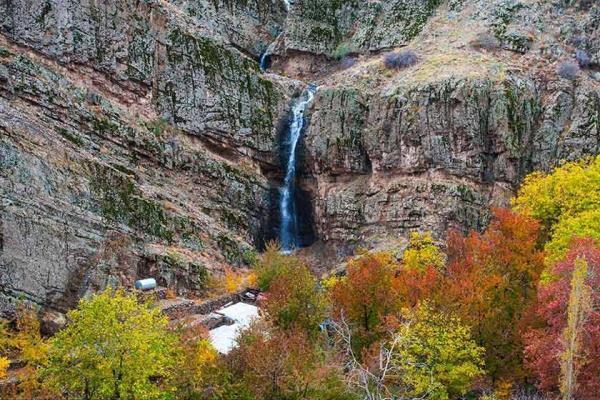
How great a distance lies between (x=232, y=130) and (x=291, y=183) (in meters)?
7.53

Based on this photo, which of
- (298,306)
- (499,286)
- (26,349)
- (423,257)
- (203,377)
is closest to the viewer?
(203,377)

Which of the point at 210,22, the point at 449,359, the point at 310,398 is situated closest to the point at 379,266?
the point at 449,359

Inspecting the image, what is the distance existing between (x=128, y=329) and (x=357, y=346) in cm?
1302

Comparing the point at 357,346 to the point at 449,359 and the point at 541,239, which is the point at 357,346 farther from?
the point at 541,239

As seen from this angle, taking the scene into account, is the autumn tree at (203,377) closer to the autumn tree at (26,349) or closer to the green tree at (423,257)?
the autumn tree at (26,349)

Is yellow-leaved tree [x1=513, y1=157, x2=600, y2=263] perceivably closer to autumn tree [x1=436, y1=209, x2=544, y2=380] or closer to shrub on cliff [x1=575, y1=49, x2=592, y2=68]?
autumn tree [x1=436, y1=209, x2=544, y2=380]

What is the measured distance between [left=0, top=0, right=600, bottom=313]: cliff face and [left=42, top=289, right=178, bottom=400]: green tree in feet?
38.8

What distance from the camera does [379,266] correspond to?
37500 mm

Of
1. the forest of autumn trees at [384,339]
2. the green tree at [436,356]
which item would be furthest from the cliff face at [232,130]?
the green tree at [436,356]

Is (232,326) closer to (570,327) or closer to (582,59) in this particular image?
(570,327)

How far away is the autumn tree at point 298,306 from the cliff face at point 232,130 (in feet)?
37.3

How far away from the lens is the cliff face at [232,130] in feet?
137

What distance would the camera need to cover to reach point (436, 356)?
98.0 feet

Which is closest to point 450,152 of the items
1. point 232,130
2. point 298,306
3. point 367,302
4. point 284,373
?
point 232,130
